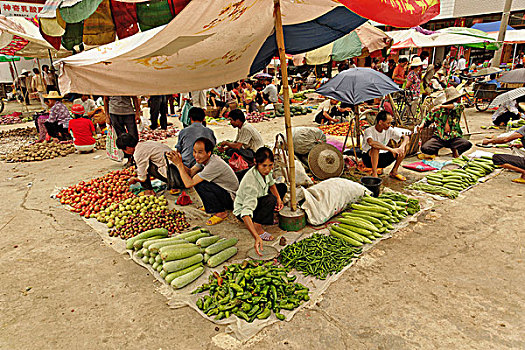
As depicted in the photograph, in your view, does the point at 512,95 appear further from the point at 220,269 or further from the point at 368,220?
the point at 220,269

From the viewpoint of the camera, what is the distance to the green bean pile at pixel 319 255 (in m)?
3.32

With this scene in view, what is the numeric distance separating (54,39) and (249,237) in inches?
120

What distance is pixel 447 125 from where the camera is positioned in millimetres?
6836

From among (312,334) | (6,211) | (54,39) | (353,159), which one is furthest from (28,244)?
(353,159)

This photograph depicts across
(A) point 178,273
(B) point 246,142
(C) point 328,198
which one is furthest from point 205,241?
(B) point 246,142

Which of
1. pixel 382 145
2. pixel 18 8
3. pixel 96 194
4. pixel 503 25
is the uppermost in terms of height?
pixel 18 8

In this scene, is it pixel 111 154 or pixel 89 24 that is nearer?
pixel 89 24

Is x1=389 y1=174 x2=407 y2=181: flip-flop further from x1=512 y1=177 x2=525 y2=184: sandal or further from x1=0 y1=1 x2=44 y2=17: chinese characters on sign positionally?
x1=0 y1=1 x2=44 y2=17: chinese characters on sign

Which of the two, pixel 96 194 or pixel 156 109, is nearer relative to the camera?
pixel 96 194

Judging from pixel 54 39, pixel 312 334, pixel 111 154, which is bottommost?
pixel 312 334

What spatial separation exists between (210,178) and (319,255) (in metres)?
1.78

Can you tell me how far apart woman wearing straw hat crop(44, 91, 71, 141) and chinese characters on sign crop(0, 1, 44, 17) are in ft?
19.7

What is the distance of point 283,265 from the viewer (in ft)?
11.3

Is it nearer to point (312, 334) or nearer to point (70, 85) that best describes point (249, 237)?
point (312, 334)
